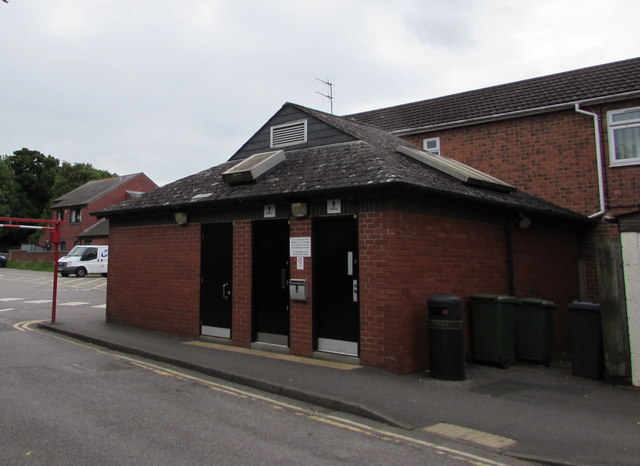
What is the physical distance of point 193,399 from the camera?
6215 millimetres

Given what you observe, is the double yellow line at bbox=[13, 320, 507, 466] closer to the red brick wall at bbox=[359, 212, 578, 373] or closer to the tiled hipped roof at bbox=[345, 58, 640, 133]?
the red brick wall at bbox=[359, 212, 578, 373]

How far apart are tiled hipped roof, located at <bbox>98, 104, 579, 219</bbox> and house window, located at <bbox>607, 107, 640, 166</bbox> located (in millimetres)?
2346

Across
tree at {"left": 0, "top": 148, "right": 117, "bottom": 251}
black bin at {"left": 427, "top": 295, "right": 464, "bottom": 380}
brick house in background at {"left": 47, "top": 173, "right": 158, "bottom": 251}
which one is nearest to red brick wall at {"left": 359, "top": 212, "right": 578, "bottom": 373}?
black bin at {"left": 427, "top": 295, "right": 464, "bottom": 380}

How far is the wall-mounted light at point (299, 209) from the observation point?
341 inches

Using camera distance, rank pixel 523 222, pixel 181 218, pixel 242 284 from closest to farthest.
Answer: pixel 242 284 < pixel 523 222 < pixel 181 218

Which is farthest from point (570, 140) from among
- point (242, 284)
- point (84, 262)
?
point (84, 262)

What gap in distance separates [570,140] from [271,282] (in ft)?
30.6

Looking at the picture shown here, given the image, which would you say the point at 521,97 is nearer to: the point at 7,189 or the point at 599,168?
the point at 599,168

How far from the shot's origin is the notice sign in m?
8.75

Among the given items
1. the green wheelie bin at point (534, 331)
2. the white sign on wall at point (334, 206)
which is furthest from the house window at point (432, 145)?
the white sign on wall at point (334, 206)

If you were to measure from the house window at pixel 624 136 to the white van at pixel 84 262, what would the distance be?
30876mm

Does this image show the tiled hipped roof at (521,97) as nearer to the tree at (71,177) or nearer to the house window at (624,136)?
the house window at (624,136)

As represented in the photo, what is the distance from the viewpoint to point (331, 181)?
848 centimetres

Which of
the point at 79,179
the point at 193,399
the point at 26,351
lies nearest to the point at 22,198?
the point at 79,179
